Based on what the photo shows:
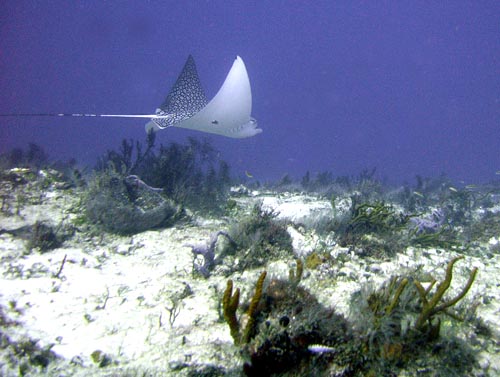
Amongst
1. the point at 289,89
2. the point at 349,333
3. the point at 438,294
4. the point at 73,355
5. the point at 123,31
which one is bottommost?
the point at 73,355

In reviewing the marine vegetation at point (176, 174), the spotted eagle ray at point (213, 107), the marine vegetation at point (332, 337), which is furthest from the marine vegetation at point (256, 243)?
the spotted eagle ray at point (213, 107)

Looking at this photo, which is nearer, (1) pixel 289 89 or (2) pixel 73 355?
(2) pixel 73 355

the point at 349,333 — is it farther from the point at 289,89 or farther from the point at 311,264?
the point at 289,89

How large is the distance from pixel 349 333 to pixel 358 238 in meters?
2.49

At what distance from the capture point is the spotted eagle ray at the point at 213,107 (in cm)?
652

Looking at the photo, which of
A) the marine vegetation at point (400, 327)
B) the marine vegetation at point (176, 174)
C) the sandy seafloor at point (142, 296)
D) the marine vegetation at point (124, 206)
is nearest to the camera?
the marine vegetation at point (400, 327)

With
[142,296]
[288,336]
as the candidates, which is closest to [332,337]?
[288,336]

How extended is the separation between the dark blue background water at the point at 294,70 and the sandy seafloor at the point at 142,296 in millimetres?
71349

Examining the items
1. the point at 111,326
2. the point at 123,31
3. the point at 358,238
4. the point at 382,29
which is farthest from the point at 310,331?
the point at 382,29

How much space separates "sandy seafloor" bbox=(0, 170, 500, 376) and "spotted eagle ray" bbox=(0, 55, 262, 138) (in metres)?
2.88

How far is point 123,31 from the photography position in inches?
4107

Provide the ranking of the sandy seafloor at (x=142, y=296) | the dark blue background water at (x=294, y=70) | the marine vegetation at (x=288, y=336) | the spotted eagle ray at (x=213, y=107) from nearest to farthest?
the marine vegetation at (x=288, y=336) < the sandy seafloor at (x=142, y=296) < the spotted eagle ray at (x=213, y=107) < the dark blue background water at (x=294, y=70)

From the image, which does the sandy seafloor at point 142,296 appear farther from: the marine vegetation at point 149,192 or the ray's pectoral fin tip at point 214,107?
the ray's pectoral fin tip at point 214,107

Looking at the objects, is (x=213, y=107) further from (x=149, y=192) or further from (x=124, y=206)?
(x=124, y=206)
